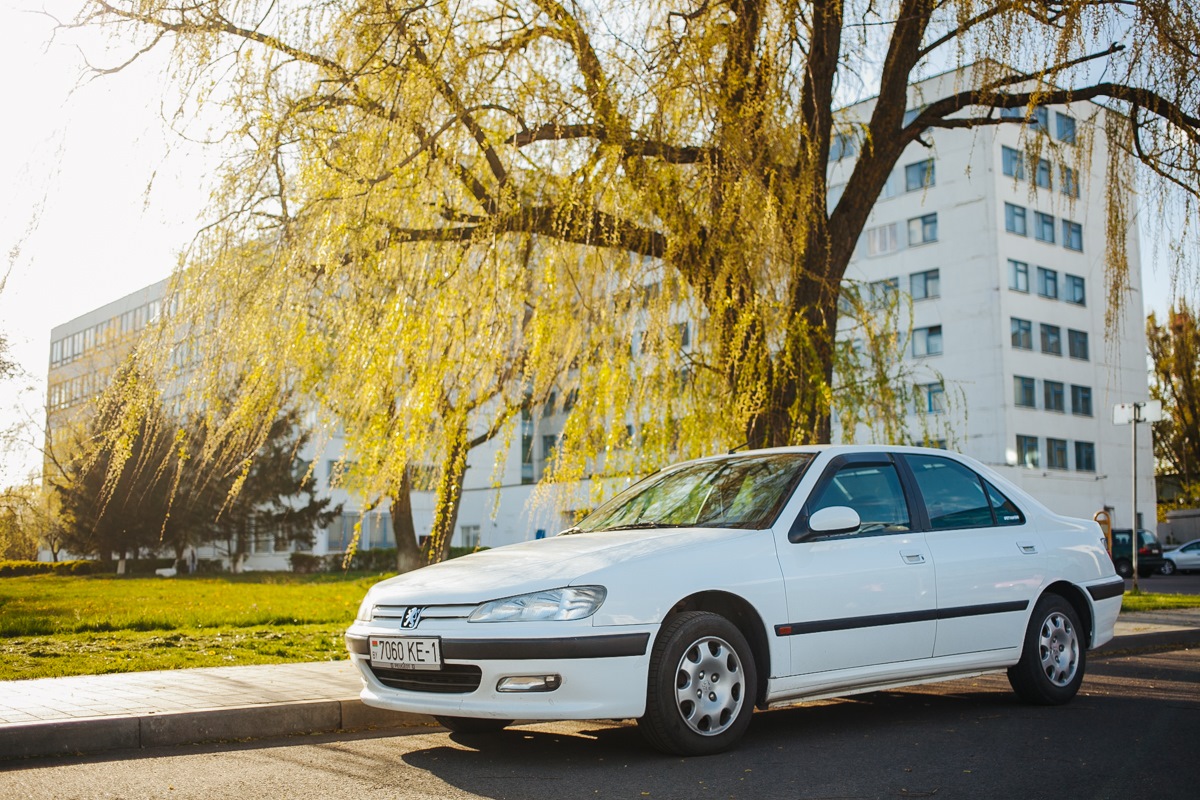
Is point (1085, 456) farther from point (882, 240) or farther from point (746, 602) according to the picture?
point (746, 602)

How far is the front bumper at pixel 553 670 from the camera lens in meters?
5.42

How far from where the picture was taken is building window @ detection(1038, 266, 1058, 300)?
51250mm

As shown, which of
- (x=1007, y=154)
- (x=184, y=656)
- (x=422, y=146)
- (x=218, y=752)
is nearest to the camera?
(x=218, y=752)

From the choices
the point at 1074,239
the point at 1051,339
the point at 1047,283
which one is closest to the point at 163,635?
the point at 1051,339

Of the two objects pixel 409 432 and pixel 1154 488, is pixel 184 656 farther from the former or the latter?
pixel 1154 488

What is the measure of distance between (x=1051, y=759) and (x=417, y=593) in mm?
3213

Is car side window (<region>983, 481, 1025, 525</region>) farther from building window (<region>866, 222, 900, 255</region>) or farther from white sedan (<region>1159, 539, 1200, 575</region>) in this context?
building window (<region>866, 222, 900, 255</region>)

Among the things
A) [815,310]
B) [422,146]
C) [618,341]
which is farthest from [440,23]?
[815,310]

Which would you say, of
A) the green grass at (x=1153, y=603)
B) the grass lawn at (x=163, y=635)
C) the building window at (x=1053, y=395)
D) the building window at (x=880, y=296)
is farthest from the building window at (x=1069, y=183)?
the building window at (x=1053, y=395)

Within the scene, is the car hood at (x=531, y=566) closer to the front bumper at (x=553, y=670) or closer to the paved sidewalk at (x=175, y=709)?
the front bumper at (x=553, y=670)

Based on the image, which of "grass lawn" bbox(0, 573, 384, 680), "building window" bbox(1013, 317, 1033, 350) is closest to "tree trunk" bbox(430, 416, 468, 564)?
"grass lawn" bbox(0, 573, 384, 680)

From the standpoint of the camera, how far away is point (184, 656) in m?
10.0

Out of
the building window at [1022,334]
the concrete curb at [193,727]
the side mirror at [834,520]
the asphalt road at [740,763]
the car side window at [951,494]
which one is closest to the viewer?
the asphalt road at [740,763]

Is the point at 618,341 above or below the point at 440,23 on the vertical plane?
below
